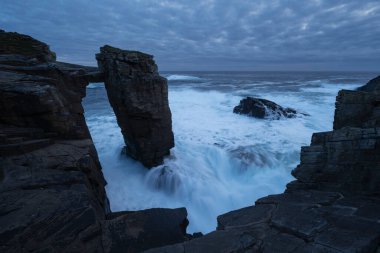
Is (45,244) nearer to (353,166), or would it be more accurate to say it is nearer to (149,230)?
(149,230)

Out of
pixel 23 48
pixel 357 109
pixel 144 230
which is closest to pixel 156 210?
pixel 144 230

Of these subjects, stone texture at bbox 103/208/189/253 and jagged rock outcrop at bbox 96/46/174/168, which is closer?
stone texture at bbox 103/208/189/253

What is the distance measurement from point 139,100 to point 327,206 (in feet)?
28.1

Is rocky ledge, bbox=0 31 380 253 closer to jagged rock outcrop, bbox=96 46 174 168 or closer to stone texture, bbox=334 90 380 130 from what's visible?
stone texture, bbox=334 90 380 130

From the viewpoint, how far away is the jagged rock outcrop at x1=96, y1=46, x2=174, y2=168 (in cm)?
1048

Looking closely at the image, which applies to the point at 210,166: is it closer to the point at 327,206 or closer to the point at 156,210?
the point at 156,210

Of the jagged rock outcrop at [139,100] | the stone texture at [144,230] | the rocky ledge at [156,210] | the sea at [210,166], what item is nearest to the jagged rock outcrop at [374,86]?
the rocky ledge at [156,210]

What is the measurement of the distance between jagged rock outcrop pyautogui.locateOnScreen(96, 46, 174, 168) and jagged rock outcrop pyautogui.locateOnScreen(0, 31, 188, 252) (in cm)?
239

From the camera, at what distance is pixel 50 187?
4.58 meters

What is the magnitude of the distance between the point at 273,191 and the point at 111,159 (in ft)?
27.4

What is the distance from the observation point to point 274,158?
40.1 feet

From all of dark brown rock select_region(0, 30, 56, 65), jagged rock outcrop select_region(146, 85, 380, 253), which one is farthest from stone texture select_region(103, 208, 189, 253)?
dark brown rock select_region(0, 30, 56, 65)

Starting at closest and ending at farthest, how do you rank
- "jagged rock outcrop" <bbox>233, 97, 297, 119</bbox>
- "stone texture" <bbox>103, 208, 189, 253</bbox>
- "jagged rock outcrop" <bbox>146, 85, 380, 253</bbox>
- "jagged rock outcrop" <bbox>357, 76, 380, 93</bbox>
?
"jagged rock outcrop" <bbox>146, 85, 380, 253</bbox>, "stone texture" <bbox>103, 208, 189, 253</bbox>, "jagged rock outcrop" <bbox>357, 76, 380, 93</bbox>, "jagged rock outcrop" <bbox>233, 97, 297, 119</bbox>

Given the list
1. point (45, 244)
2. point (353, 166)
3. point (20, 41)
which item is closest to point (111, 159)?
point (20, 41)
